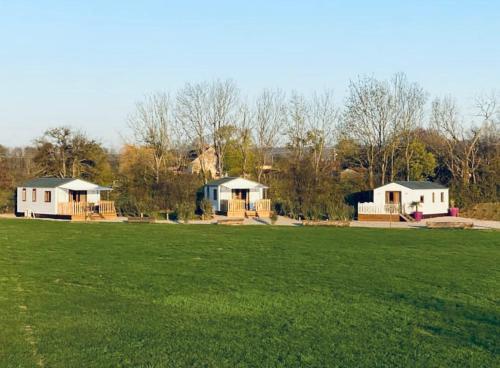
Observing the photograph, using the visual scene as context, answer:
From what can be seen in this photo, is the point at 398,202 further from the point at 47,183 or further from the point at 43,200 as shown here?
the point at 43,200

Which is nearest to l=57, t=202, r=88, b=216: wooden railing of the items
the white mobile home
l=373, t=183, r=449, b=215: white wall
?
the white mobile home

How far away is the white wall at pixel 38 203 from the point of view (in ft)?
134

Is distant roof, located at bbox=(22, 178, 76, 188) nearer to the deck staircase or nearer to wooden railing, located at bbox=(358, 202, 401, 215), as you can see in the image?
wooden railing, located at bbox=(358, 202, 401, 215)

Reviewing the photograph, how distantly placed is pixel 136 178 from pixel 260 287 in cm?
3561

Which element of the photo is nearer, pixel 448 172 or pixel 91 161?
pixel 448 172

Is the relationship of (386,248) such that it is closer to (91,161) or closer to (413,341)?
(413,341)

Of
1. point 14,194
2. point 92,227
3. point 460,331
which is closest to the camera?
point 460,331

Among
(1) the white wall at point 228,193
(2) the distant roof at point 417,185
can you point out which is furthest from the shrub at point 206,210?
(2) the distant roof at point 417,185

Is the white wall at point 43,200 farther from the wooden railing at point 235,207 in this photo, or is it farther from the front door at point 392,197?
the front door at point 392,197

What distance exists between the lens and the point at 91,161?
55.1 m

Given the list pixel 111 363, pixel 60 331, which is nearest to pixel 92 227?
pixel 60 331

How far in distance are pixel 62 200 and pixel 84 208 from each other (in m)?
1.64

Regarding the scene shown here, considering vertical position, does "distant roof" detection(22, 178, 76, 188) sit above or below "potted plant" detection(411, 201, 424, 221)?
above

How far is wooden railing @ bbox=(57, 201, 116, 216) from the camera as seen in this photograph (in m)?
40.5
